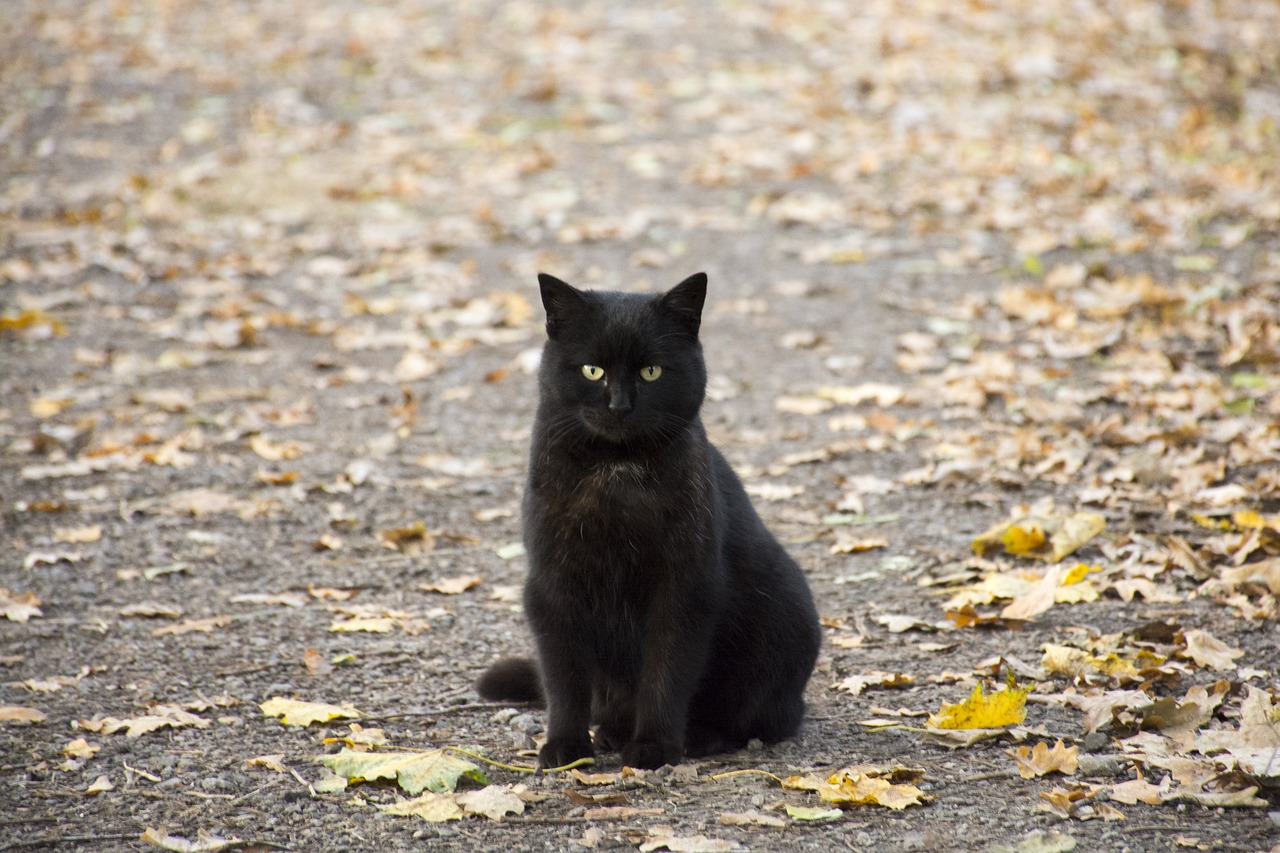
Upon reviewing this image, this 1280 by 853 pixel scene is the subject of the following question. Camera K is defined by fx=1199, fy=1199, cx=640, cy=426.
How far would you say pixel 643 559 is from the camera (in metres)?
3.37

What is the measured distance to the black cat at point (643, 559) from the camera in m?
3.36

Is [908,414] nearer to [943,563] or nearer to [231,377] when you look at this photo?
[943,563]

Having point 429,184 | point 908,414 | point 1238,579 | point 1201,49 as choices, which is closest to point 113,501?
point 908,414

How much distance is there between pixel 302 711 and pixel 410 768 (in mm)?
676

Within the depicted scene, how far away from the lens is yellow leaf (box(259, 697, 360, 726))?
146 inches

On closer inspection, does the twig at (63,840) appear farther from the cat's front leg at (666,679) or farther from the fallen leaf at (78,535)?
the fallen leaf at (78,535)

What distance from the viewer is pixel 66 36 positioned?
14820 mm

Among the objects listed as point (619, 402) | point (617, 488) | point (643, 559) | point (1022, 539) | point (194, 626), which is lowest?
point (194, 626)

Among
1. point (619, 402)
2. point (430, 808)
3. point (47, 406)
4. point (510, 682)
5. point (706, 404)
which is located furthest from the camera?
point (706, 404)

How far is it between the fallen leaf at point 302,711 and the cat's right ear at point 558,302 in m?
1.36

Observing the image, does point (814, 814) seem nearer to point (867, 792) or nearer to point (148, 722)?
point (867, 792)

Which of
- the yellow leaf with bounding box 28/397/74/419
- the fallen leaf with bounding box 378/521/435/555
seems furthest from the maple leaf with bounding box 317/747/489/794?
the yellow leaf with bounding box 28/397/74/419

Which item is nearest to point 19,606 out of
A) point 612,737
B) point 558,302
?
point 612,737

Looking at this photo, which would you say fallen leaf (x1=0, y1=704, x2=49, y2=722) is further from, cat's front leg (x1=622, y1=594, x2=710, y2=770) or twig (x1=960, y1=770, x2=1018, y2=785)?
twig (x1=960, y1=770, x2=1018, y2=785)
